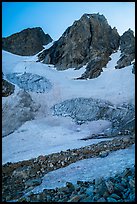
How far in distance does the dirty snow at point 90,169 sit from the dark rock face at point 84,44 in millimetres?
36464

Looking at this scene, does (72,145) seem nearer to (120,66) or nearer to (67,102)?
(67,102)

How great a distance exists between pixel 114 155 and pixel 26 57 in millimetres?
55020

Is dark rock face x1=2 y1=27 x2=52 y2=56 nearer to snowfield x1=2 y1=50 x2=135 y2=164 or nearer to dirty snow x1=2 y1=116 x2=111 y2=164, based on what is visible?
snowfield x1=2 y1=50 x2=135 y2=164

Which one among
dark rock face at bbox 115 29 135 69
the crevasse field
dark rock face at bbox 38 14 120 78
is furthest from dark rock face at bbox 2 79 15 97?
dark rock face at bbox 115 29 135 69

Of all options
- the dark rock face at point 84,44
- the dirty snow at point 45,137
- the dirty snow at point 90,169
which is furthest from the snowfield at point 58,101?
the dirty snow at point 90,169

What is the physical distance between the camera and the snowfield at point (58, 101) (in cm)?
2457

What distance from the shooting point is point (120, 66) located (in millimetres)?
48406

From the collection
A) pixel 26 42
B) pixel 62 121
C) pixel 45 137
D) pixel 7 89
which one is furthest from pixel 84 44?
pixel 45 137

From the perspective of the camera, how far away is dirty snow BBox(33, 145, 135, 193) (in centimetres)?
1451

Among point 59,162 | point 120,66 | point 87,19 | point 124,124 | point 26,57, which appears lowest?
point 59,162

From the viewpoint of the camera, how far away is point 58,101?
38.4 m

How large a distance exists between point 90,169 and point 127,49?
143 feet

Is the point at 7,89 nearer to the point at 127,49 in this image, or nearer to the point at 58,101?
the point at 58,101

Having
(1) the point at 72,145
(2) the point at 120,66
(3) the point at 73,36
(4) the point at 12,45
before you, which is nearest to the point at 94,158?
(1) the point at 72,145
